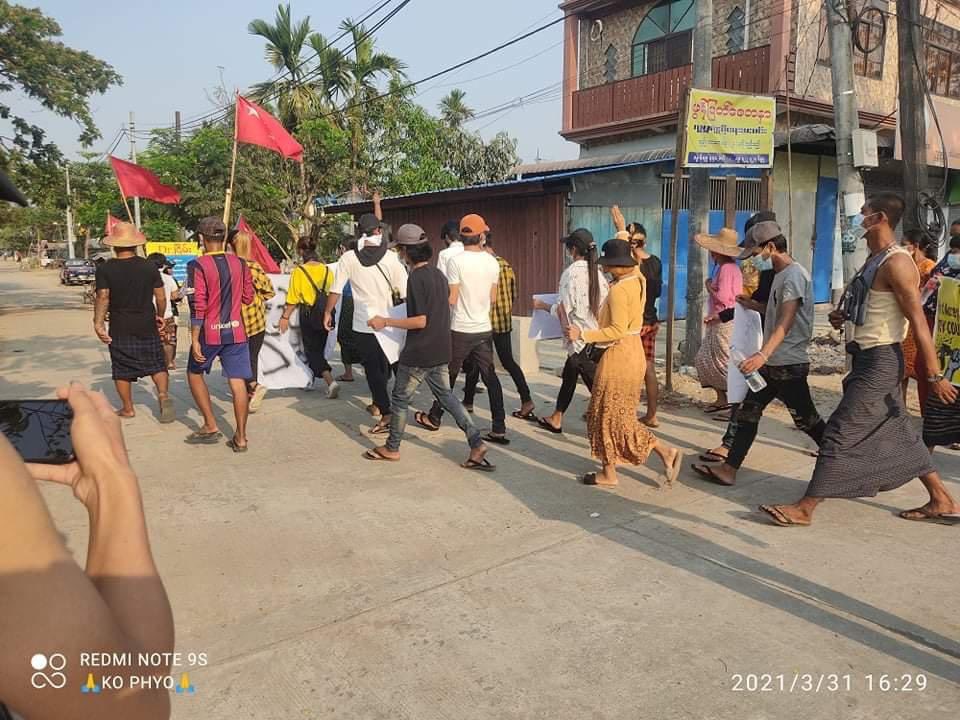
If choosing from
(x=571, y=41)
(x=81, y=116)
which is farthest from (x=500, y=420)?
(x=81, y=116)

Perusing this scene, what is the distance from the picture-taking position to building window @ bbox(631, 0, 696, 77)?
16.4m

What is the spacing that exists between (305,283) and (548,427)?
8.95ft

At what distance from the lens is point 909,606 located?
321 cm

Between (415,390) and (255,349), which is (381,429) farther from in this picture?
(255,349)

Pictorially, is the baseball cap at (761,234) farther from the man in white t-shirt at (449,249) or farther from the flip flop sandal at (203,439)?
the flip flop sandal at (203,439)

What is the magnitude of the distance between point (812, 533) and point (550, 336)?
3063 mm

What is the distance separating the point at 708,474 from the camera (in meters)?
4.89

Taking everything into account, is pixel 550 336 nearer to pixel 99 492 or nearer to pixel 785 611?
pixel 785 611

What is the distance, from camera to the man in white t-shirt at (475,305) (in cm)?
563

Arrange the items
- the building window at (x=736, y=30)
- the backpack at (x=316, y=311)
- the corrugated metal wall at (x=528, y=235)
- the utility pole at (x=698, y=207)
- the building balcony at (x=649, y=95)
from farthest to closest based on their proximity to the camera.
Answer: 1. the building window at (x=736, y=30)
2. the building balcony at (x=649, y=95)
3. the corrugated metal wall at (x=528, y=235)
4. the utility pole at (x=698, y=207)
5. the backpack at (x=316, y=311)

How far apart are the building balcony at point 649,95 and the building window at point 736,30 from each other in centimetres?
53

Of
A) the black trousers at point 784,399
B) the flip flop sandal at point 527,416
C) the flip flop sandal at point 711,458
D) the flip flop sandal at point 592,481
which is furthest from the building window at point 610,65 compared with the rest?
the flip flop sandal at point 592,481

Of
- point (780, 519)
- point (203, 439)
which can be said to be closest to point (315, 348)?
point (203, 439)

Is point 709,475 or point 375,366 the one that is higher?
point 375,366
